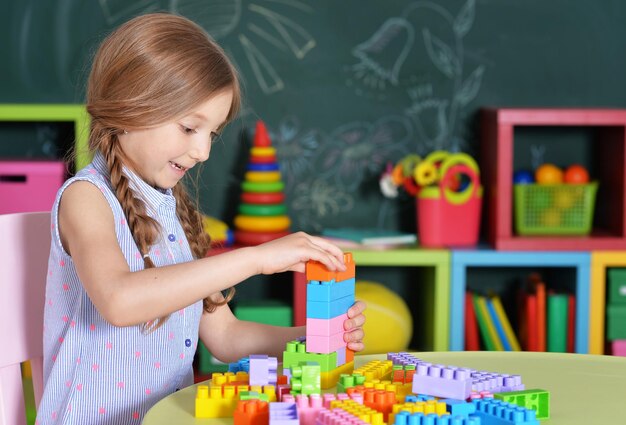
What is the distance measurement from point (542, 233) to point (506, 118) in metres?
0.36

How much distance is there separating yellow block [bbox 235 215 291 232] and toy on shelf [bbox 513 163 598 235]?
2.24 feet

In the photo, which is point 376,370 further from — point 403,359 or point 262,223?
point 262,223

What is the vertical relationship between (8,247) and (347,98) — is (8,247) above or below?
below

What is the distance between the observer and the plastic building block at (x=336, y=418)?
0.97 meters

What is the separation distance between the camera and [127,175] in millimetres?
1402

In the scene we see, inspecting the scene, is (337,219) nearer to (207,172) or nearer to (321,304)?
(207,172)

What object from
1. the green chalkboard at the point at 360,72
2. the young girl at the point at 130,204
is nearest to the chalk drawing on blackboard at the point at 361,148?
the green chalkboard at the point at 360,72

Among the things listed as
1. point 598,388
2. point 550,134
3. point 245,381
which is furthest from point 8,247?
point 550,134

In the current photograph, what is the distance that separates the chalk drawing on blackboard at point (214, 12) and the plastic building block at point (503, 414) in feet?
7.21

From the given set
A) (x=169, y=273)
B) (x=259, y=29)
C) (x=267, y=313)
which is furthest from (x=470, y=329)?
(x=169, y=273)

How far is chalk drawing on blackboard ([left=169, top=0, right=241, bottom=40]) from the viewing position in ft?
9.97

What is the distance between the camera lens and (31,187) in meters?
2.79

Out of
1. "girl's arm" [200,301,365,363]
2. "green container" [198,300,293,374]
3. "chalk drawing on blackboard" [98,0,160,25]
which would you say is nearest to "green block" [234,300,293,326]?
"green container" [198,300,293,374]

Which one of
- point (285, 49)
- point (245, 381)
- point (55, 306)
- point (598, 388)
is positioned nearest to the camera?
point (245, 381)
